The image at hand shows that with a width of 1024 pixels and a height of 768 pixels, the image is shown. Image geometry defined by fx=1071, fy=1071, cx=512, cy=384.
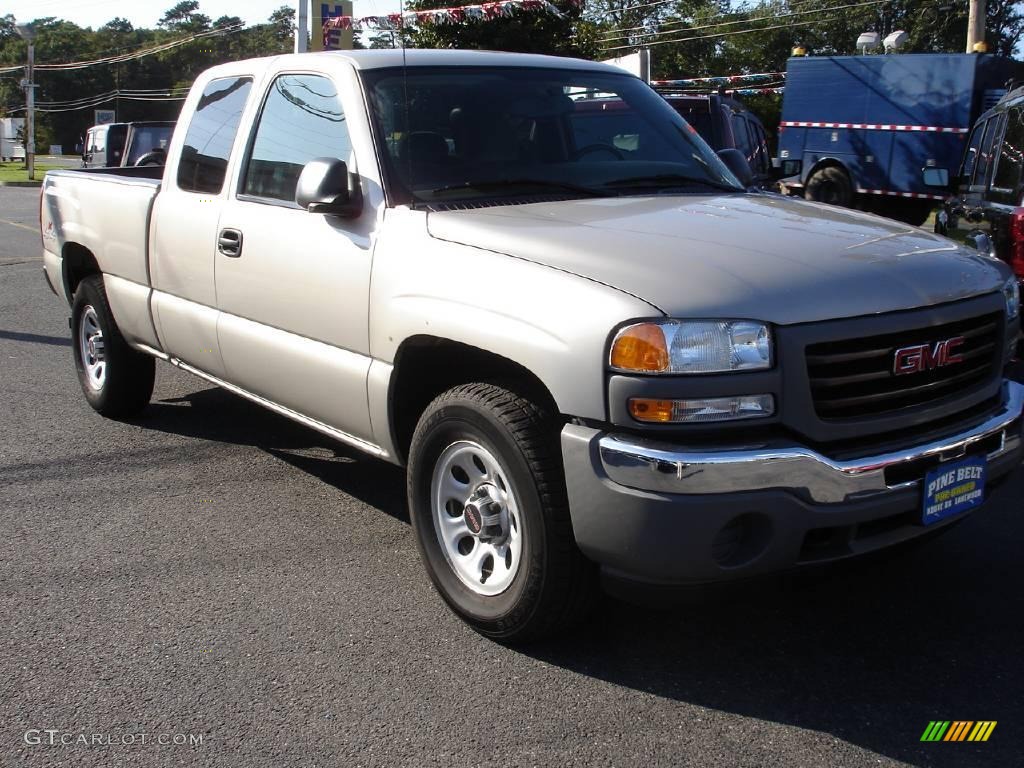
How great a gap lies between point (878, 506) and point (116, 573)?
277 cm

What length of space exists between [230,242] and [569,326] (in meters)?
2.13

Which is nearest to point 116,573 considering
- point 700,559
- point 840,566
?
point 700,559

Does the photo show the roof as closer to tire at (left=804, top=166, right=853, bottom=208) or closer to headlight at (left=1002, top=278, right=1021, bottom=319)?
headlight at (left=1002, top=278, right=1021, bottom=319)

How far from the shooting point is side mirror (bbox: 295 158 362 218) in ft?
12.4

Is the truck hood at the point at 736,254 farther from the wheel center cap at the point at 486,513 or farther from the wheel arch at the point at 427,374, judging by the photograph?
the wheel center cap at the point at 486,513

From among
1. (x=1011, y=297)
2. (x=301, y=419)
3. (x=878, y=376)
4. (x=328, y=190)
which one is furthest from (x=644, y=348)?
(x=301, y=419)

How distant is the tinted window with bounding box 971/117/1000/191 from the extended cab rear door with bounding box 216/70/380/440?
5.71 metres

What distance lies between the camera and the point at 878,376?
10.2 feet

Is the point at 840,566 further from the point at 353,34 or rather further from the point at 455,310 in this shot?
the point at 353,34

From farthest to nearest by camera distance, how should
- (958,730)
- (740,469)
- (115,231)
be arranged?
(115,231) → (958,730) → (740,469)

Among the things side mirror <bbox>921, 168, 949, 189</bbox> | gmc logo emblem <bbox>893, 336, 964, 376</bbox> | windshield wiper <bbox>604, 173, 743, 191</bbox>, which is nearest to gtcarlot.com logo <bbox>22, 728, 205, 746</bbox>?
gmc logo emblem <bbox>893, 336, 964, 376</bbox>

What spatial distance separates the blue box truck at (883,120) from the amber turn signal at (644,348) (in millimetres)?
15625

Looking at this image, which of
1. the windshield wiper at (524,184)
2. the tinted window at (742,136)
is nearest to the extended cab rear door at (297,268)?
the windshield wiper at (524,184)

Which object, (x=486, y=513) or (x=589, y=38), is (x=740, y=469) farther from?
(x=589, y=38)
